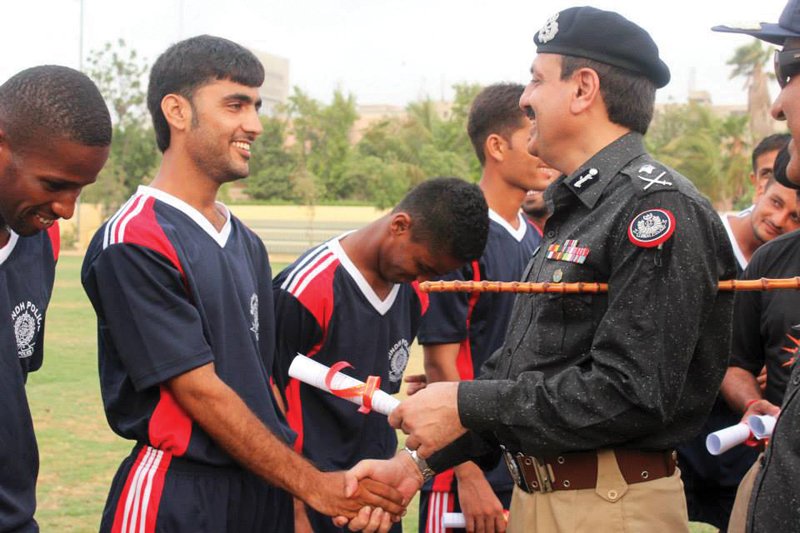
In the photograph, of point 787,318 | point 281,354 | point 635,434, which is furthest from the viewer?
point 787,318

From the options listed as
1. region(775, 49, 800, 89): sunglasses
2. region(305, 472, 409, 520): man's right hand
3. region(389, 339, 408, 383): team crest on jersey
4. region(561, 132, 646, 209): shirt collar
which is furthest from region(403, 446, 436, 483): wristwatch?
region(775, 49, 800, 89): sunglasses

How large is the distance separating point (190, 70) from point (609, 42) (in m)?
1.65

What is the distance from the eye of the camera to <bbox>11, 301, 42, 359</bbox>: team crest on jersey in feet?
11.3

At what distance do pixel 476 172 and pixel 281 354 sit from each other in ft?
132

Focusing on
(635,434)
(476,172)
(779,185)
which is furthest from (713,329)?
(476,172)

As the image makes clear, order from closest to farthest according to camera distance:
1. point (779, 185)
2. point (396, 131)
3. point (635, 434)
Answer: point (635, 434), point (779, 185), point (396, 131)

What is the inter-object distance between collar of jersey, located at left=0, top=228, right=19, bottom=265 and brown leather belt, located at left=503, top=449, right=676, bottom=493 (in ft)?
6.39

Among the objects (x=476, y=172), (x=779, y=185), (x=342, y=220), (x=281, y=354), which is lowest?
(x=342, y=220)

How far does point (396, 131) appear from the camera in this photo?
51375 mm

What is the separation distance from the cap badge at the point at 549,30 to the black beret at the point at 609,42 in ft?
0.11

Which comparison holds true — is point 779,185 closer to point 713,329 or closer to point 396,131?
point 713,329

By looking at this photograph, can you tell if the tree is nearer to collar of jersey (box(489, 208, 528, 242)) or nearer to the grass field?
the grass field

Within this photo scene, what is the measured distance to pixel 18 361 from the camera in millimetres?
3422

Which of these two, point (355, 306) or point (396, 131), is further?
point (396, 131)
